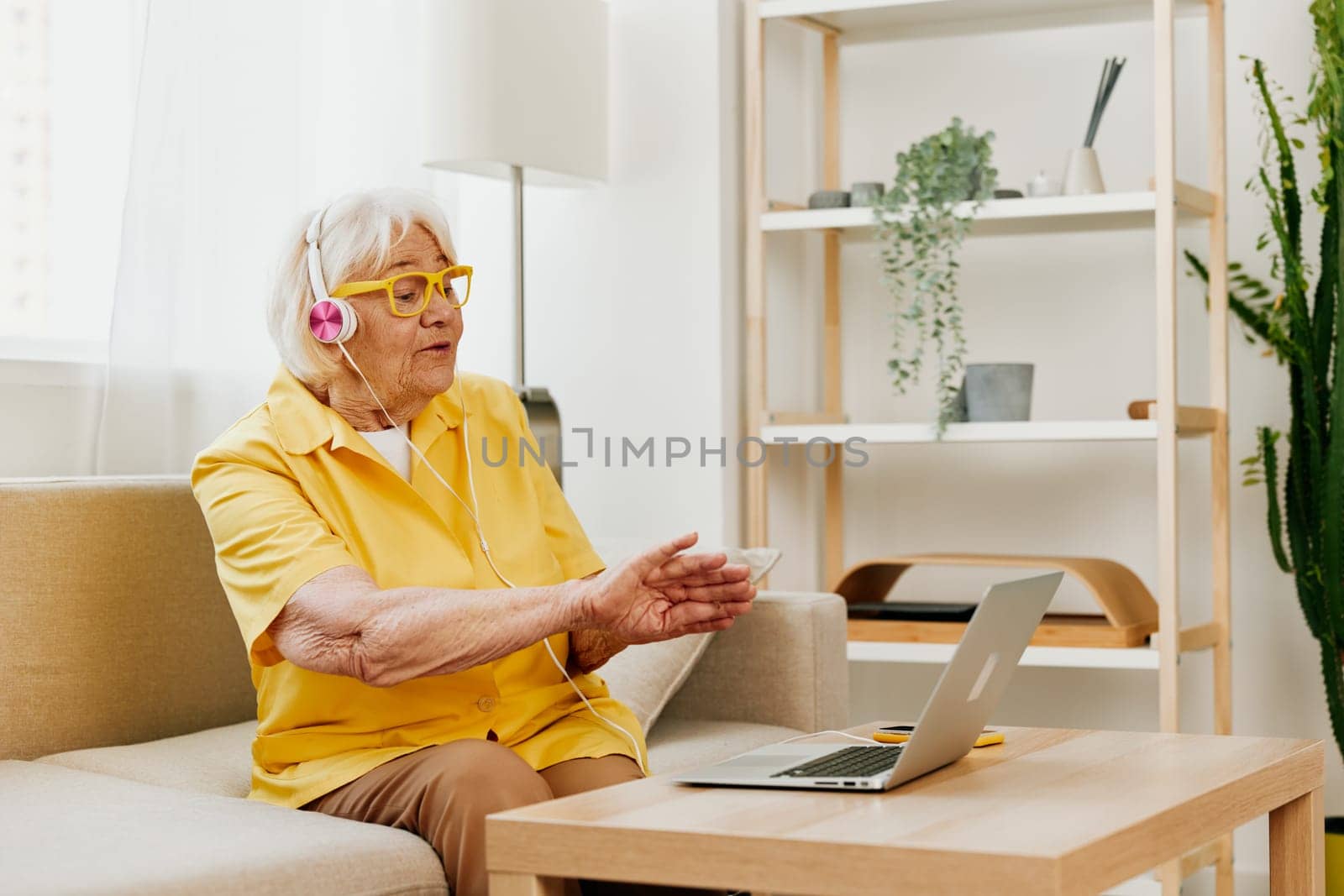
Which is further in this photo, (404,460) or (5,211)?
(5,211)

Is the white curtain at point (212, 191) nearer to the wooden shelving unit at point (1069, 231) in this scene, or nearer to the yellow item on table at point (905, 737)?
the wooden shelving unit at point (1069, 231)

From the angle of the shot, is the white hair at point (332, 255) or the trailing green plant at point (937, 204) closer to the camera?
the white hair at point (332, 255)

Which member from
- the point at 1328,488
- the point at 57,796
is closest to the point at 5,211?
the point at 57,796

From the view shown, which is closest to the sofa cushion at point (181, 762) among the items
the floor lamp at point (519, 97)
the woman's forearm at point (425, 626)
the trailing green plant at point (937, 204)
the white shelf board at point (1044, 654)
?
the woman's forearm at point (425, 626)

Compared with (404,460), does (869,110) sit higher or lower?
higher

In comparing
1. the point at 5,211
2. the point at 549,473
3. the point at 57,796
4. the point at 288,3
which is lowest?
the point at 57,796

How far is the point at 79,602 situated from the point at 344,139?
47.6 inches

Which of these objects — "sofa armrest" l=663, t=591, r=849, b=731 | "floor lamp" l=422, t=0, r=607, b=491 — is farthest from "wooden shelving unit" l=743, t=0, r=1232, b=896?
"sofa armrest" l=663, t=591, r=849, b=731

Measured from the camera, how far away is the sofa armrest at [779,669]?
231 cm

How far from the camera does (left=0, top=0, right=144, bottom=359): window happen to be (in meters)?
2.44

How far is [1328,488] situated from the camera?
2.73 m

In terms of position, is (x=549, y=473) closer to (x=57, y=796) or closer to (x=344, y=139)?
(x=57, y=796)

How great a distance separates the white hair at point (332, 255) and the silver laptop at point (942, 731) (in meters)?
0.75

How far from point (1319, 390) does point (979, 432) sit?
0.59 metres
